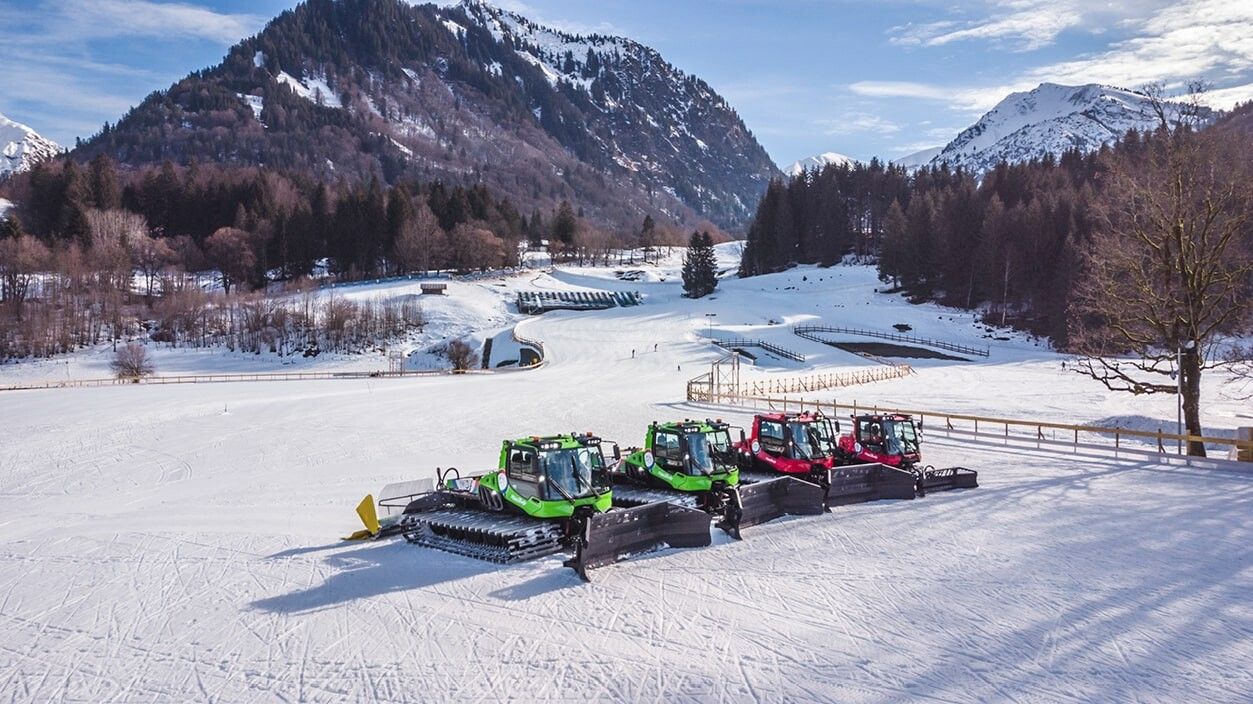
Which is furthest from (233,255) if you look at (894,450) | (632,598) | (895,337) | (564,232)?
(632,598)

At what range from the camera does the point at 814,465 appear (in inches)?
718

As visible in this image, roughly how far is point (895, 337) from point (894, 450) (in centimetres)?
5539

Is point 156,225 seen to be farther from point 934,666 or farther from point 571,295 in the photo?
point 934,666

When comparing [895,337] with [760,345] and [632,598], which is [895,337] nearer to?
[760,345]

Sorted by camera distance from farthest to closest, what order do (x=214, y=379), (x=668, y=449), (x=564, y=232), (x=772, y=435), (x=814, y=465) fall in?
(x=564, y=232) < (x=214, y=379) < (x=772, y=435) < (x=814, y=465) < (x=668, y=449)

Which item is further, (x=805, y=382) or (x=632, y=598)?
(x=805, y=382)

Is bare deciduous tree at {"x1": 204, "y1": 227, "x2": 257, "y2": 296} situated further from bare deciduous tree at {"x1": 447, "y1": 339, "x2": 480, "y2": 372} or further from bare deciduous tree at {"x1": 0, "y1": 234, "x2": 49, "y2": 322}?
bare deciduous tree at {"x1": 447, "y1": 339, "x2": 480, "y2": 372}

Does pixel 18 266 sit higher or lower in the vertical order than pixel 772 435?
higher

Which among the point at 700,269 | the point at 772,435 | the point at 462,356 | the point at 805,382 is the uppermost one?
the point at 700,269

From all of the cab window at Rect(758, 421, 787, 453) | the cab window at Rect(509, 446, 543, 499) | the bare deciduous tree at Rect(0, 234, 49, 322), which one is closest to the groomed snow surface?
the cab window at Rect(509, 446, 543, 499)

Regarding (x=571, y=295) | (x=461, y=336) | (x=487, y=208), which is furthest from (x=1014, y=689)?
(x=487, y=208)

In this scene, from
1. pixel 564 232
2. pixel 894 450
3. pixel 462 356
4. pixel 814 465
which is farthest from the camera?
pixel 564 232

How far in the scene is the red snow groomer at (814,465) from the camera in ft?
58.6

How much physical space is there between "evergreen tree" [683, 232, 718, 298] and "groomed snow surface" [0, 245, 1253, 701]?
7609cm
